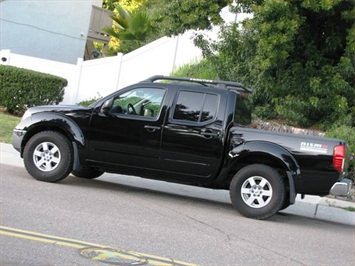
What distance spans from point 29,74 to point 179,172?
908cm

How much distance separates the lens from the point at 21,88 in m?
16.2

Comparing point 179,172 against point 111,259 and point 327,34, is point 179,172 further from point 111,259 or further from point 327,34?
point 327,34

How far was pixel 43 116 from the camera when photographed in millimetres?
9102

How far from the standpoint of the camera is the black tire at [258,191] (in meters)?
8.15

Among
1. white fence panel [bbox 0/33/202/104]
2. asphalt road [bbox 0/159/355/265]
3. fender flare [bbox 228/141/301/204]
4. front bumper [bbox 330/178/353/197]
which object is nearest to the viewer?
asphalt road [bbox 0/159/355/265]

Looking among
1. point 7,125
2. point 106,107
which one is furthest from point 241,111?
point 7,125

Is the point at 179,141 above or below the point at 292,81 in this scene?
below

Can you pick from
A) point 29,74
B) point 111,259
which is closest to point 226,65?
point 29,74

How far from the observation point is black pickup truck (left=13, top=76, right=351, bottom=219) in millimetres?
8094

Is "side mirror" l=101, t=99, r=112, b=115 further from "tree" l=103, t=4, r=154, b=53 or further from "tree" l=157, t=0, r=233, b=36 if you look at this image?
"tree" l=103, t=4, r=154, b=53

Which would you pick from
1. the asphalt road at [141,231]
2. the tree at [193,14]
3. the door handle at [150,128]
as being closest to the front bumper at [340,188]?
the asphalt road at [141,231]

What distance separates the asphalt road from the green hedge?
21.6 ft

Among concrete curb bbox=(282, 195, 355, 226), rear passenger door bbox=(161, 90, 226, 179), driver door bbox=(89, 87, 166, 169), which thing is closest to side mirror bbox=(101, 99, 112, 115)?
driver door bbox=(89, 87, 166, 169)

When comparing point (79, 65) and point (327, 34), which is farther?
point (79, 65)
